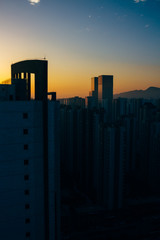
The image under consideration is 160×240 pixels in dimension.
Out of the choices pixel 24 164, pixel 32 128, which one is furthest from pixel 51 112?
pixel 24 164

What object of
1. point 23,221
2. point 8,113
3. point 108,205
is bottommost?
point 108,205

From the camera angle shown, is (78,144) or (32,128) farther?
(78,144)

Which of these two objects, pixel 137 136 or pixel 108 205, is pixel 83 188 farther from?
pixel 137 136

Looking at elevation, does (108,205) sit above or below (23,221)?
below

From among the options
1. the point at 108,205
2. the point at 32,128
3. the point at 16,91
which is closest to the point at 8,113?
the point at 32,128

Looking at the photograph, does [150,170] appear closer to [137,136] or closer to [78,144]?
[137,136]

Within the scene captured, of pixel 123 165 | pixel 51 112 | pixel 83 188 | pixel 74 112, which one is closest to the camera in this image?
pixel 51 112

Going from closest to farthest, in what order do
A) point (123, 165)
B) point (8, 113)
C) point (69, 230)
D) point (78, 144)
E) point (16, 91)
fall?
point (8, 113) < point (16, 91) < point (69, 230) < point (123, 165) < point (78, 144)

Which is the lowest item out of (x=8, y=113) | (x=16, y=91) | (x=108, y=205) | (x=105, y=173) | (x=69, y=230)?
(x=69, y=230)

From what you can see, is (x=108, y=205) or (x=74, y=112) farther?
(x=74, y=112)
